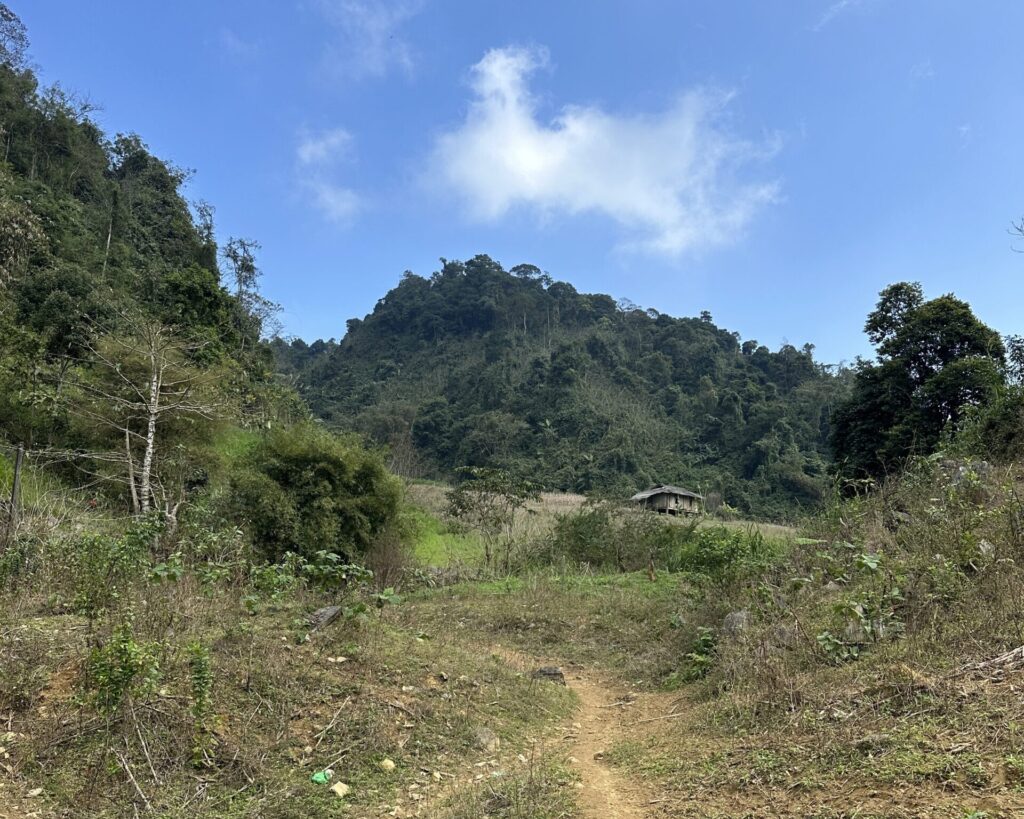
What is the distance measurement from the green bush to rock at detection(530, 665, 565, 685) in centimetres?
520

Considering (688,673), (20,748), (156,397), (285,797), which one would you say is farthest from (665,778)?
(156,397)

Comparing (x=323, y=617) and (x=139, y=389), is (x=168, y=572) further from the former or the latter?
(x=139, y=389)

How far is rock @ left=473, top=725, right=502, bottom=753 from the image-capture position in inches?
140

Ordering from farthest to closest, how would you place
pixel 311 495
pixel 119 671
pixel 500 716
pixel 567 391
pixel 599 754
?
pixel 567 391, pixel 311 495, pixel 500 716, pixel 599 754, pixel 119 671

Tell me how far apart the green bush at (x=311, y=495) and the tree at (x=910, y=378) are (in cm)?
1101

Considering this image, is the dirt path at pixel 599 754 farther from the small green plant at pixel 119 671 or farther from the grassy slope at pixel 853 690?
the small green plant at pixel 119 671

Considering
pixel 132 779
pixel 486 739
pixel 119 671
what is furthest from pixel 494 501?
pixel 132 779

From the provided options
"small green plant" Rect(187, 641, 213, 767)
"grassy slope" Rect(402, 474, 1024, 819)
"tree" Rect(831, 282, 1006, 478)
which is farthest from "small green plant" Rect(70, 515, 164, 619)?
"tree" Rect(831, 282, 1006, 478)

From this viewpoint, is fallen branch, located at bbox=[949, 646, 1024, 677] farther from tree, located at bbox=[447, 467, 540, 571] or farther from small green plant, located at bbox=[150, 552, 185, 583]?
tree, located at bbox=[447, 467, 540, 571]

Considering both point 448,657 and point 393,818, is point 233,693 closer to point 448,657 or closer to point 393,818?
point 393,818

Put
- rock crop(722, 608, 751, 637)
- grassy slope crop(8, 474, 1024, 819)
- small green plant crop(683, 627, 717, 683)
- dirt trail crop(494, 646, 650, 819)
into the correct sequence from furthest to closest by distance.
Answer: rock crop(722, 608, 751, 637)
small green plant crop(683, 627, 717, 683)
dirt trail crop(494, 646, 650, 819)
grassy slope crop(8, 474, 1024, 819)

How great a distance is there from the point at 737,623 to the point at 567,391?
3550 cm

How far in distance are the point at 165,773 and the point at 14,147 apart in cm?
2990

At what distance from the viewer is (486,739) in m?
3.61
